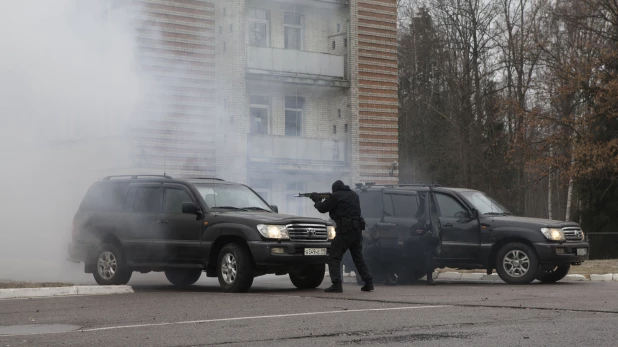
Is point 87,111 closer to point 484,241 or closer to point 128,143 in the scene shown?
point 128,143

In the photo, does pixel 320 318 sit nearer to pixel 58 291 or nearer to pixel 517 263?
pixel 58 291

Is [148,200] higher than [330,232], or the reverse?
[148,200]

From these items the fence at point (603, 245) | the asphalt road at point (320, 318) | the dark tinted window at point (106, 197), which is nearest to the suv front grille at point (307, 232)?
the asphalt road at point (320, 318)

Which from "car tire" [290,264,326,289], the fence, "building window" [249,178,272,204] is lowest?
the fence

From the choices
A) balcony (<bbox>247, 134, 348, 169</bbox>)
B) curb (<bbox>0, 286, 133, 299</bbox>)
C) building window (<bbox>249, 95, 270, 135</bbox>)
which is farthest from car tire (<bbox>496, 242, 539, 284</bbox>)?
building window (<bbox>249, 95, 270, 135</bbox>)

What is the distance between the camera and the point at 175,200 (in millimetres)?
17094

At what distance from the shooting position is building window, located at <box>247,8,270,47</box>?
105ft

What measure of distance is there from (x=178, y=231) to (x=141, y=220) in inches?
35.2

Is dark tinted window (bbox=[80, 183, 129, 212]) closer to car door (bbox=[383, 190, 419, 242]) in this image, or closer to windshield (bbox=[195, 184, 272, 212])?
windshield (bbox=[195, 184, 272, 212])

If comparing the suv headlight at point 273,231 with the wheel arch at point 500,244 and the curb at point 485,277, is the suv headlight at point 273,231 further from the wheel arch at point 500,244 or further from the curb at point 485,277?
the curb at point 485,277

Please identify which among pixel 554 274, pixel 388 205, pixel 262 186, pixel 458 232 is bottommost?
pixel 554 274

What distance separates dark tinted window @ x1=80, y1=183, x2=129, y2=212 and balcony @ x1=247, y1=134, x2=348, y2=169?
1123cm

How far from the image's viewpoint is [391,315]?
11711 millimetres

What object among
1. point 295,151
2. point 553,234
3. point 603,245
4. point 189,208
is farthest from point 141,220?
point 603,245
